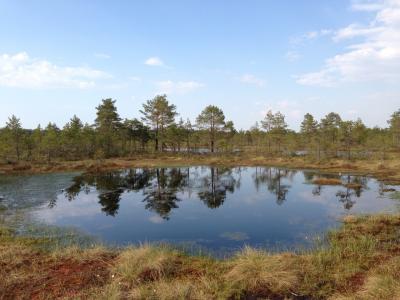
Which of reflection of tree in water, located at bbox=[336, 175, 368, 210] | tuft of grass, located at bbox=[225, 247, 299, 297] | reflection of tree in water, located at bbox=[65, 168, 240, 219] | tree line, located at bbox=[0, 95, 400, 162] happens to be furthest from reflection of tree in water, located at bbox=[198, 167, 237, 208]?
tree line, located at bbox=[0, 95, 400, 162]

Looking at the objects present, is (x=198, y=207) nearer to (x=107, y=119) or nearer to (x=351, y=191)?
(x=351, y=191)

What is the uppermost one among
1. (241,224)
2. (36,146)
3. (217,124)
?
(217,124)

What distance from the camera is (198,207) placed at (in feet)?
68.6

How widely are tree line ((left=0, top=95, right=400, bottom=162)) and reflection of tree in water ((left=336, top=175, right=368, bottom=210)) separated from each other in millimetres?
19392

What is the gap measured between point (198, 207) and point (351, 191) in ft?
43.4

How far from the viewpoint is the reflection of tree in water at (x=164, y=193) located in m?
20.6

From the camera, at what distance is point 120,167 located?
44688mm

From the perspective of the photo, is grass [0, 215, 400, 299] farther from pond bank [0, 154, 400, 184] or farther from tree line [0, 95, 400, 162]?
tree line [0, 95, 400, 162]

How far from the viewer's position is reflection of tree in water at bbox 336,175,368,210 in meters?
20.9

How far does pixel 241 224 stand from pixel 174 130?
156ft

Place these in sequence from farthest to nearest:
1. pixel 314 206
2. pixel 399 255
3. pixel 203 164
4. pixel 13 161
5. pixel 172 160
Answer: pixel 172 160, pixel 203 164, pixel 13 161, pixel 314 206, pixel 399 255

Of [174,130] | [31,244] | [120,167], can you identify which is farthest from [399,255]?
[174,130]

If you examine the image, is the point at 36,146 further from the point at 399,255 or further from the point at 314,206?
the point at 399,255

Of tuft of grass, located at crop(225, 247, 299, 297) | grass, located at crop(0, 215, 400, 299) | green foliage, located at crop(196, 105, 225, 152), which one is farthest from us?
green foliage, located at crop(196, 105, 225, 152)
